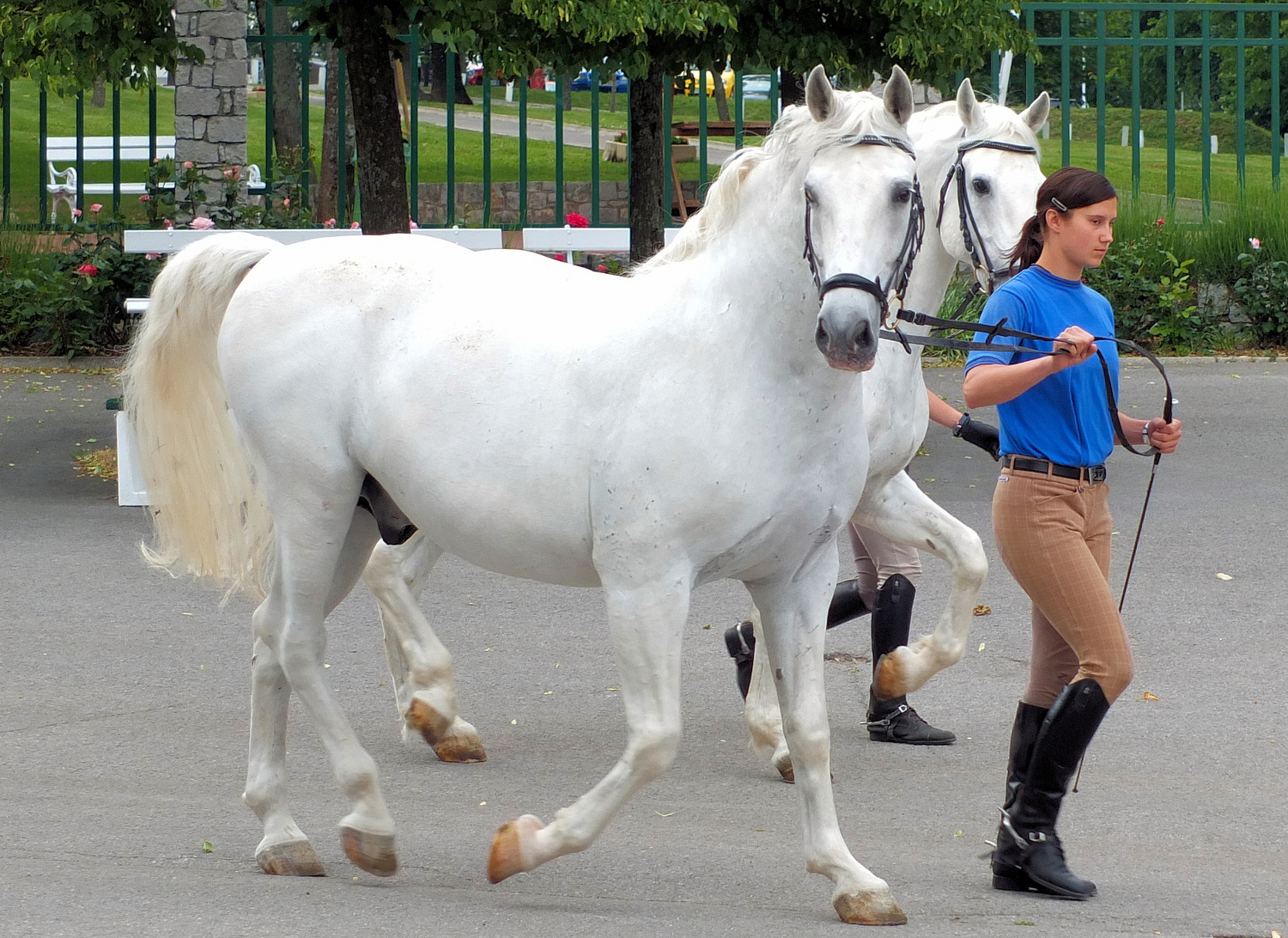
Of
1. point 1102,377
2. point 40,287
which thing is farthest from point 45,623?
point 40,287

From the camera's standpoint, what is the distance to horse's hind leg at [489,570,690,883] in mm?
3770

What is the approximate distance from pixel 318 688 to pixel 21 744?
1495 mm

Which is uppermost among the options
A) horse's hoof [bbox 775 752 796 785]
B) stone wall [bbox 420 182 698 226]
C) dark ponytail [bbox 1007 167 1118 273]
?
stone wall [bbox 420 182 698 226]

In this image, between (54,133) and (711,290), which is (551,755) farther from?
(54,133)

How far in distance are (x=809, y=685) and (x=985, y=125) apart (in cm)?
225

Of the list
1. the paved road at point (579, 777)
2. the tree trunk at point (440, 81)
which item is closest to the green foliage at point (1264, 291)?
the paved road at point (579, 777)

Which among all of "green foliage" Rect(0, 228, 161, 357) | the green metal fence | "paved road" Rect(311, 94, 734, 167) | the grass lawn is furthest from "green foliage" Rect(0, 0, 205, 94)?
"paved road" Rect(311, 94, 734, 167)

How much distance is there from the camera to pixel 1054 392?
4.08 metres

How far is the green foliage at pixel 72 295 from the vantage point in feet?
45.6

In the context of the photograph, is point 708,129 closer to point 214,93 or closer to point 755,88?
point 214,93

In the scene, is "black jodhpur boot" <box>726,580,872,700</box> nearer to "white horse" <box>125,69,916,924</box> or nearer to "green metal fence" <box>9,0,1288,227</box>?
"white horse" <box>125,69,916,924</box>

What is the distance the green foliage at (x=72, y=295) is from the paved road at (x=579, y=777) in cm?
605

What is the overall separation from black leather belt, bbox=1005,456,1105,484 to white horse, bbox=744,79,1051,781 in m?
0.89

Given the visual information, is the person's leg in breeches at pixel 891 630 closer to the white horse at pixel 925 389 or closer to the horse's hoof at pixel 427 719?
the white horse at pixel 925 389
